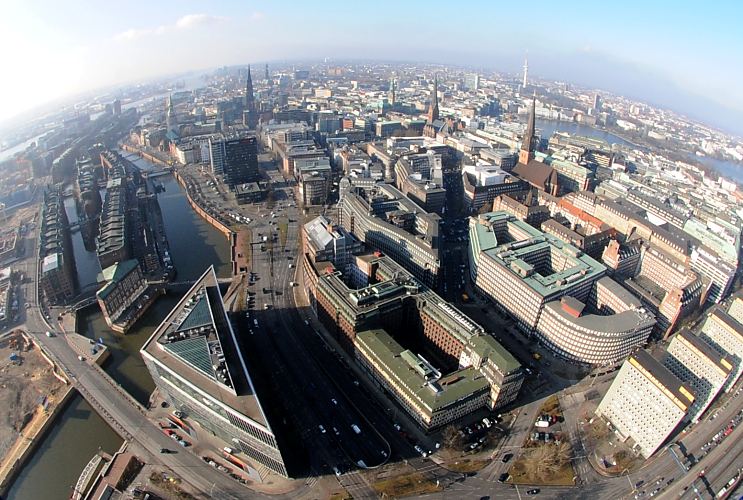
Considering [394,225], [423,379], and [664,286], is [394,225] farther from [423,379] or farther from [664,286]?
[664,286]

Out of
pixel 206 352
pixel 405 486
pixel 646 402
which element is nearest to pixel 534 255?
pixel 646 402

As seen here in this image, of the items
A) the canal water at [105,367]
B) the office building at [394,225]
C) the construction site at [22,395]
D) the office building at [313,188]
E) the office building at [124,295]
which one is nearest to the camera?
the canal water at [105,367]

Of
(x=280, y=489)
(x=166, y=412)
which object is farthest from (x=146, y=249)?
(x=280, y=489)

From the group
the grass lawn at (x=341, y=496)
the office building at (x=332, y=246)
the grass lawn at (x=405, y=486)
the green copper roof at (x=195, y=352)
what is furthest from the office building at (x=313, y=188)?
the grass lawn at (x=341, y=496)

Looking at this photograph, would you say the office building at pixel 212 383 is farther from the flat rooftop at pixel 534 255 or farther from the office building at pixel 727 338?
the office building at pixel 727 338

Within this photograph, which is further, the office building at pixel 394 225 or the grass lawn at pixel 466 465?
the office building at pixel 394 225
